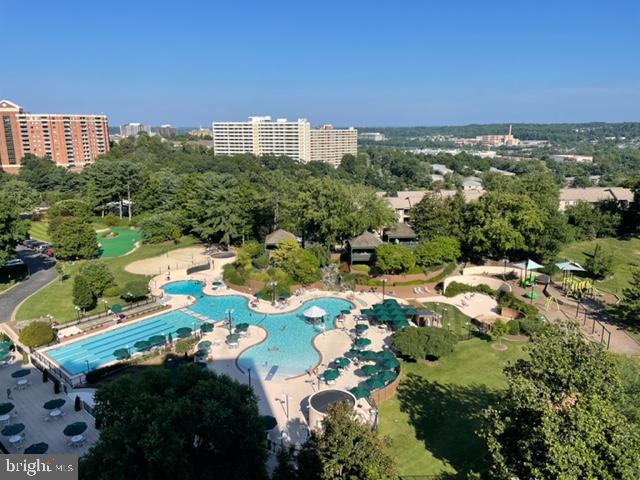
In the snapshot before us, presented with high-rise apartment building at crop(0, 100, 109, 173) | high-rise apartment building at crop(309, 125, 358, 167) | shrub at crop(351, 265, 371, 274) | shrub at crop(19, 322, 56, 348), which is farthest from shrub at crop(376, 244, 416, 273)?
high-rise apartment building at crop(309, 125, 358, 167)

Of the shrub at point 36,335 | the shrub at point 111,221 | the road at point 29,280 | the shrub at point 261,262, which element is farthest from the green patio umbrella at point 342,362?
the shrub at point 111,221

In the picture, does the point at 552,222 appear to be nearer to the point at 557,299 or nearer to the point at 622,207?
the point at 557,299

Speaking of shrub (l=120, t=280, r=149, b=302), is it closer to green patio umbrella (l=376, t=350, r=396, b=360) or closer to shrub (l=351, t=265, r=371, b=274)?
shrub (l=351, t=265, r=371, b=274)

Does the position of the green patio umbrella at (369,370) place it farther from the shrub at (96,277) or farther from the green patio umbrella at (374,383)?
the shrub at (96,277)

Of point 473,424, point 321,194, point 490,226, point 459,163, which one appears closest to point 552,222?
point 490,226

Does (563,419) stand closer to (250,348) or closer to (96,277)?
(250,348)
